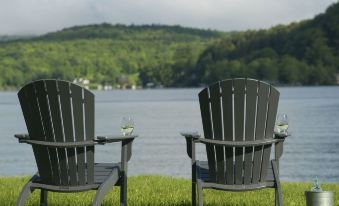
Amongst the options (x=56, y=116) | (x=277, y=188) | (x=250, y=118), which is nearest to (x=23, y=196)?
(x=56, y=116)

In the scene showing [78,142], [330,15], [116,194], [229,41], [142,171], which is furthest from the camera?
[229,41]

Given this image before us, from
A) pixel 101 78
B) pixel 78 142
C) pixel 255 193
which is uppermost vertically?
pixel 78 142

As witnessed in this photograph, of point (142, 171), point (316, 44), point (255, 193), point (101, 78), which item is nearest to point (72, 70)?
point (101, 78)

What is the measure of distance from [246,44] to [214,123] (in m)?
144

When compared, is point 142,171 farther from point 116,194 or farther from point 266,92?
point 266,92

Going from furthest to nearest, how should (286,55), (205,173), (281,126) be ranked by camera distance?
(286,55), (281,126), (205,173)

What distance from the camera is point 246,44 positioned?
5856 inches

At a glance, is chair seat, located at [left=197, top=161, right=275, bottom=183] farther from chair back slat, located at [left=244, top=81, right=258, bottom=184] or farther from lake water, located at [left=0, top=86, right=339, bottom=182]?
lake water, located at [left=0, top=86, right=339, bottom=182]

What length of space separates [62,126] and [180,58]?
152962mm

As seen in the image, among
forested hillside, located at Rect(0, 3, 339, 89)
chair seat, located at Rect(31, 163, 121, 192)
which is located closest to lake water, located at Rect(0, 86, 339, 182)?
chair seat, located at Rect(31, 163, 121, 192)

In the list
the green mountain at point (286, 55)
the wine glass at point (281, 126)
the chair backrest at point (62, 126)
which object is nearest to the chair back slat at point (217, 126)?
the wine glass at point (281, 126)

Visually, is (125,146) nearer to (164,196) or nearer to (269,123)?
(269,123)

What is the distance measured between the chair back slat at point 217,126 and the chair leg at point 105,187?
0.80 meters

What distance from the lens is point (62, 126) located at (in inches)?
226
